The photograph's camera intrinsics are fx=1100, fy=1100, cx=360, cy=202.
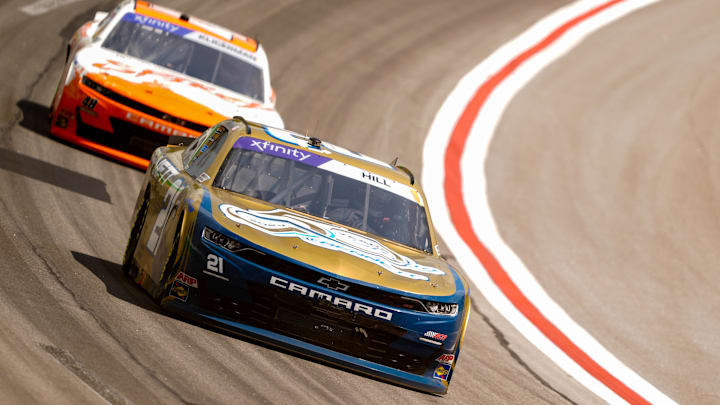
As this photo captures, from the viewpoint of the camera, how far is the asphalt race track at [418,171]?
6.41m

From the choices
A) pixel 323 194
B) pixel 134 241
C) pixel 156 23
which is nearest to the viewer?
pixel 323 194

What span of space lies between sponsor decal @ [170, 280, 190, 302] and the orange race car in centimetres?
490

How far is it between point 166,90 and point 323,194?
4.67 metres

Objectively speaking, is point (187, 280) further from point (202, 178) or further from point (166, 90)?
point (166, 90)

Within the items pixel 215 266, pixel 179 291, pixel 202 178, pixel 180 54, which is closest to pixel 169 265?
pixel 179 291

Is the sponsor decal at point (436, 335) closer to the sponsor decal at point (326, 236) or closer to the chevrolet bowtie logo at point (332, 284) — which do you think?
the sponsor decal at point (326, 236)

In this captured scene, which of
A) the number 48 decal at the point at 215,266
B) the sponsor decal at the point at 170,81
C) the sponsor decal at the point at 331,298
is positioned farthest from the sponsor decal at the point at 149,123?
the sponsor decal at the point at 331,298

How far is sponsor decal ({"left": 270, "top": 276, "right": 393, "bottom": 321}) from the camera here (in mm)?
6465

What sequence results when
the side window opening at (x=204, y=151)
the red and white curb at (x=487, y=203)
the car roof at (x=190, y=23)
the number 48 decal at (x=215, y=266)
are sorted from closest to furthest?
1. the number 48 decal at (x=215, y=266)
2. the side window opening at (x=204, y=151)
3. the red and white curb at (x=487, y=203)
4. the car roof at (x=190, y=23)

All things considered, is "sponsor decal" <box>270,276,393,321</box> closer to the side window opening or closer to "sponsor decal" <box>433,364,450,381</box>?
"sponsor decal" <box>433,364,450,381</box>

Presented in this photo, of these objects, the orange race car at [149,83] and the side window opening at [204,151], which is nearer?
the side window opening at [204,151]

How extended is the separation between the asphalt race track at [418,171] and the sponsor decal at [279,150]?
51.7 inches

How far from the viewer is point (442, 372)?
273 inches

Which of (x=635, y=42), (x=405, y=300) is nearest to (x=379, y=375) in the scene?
(x=405, y=300)
